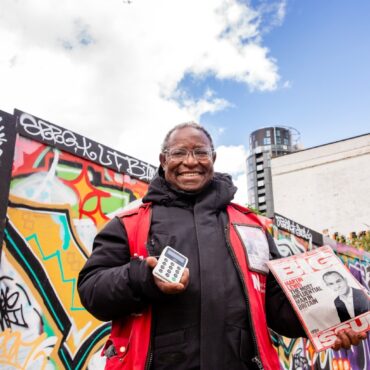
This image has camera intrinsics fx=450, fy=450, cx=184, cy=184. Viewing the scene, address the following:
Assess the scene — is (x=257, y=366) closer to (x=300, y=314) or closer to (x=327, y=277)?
(x=300, y=314)

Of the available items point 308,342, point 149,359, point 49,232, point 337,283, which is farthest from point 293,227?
point 149,359

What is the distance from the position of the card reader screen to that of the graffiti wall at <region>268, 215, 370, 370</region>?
536 cm

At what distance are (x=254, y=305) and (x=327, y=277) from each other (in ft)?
1.40

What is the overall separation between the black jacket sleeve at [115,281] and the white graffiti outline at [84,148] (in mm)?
2623

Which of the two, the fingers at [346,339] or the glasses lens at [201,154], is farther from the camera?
the glasses lens at [201,154]

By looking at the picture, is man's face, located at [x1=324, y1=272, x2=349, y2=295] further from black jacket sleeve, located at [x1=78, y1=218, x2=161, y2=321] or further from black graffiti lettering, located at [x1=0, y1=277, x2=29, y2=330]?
black graffiti lettering, located at [x1=0, y1=277, x2=29, y2=330]

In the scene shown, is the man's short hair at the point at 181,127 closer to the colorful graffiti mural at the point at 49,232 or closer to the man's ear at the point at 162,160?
Result: the man's ear at the point at 162,160

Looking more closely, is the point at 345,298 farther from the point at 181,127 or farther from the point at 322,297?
the point at 181,127

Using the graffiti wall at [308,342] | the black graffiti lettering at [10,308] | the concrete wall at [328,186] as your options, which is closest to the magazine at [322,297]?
the black graffiti lettering at [10,308]

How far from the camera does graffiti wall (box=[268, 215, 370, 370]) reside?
24.3 ft

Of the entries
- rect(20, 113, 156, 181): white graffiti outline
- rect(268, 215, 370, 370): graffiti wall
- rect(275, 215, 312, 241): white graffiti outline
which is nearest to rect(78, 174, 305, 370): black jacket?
rect(20, 113, 156, 181): white graffiti outline

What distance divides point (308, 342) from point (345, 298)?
6424 millimetres

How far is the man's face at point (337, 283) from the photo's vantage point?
198 cm

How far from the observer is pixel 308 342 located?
25.6 feet
